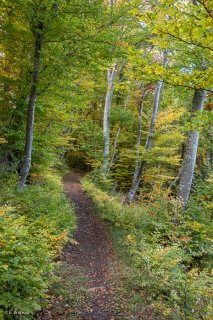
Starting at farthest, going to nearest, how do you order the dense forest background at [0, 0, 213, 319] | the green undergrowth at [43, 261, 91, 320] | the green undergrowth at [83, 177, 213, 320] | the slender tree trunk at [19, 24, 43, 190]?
1. the slender tree trunk at [19, 24, 43, 190]
2. the green undergrowth at [83, 177, 213, 320]
3. the green undergrowth at [43, 261, 91, 320]
4. the dense forest background at [0, 0, 213, 319]

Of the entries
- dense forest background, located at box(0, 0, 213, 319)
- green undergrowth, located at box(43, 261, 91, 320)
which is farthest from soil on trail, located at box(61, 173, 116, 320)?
dense forest background, located at box(0, 0, 213, 319)

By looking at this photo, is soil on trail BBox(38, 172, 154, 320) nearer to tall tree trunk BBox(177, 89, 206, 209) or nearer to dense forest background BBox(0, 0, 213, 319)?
dense forest background BBox(0, 0, 213, 319)

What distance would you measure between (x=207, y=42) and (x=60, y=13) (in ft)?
14.6

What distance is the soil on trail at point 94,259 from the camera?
167 inches

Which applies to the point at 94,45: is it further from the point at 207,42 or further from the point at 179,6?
the point at 207,42

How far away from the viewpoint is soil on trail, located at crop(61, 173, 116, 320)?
4.25 meters

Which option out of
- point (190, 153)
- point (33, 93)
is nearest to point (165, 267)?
point (190, 153)

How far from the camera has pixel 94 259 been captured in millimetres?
6641

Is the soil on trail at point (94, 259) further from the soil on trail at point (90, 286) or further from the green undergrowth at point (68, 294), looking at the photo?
the green undergrowth at point (68, 294)

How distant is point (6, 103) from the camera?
823 centimetres

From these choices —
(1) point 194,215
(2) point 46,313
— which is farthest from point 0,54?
(1) point 194,215

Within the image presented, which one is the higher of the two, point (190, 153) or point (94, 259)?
point (190, 153)

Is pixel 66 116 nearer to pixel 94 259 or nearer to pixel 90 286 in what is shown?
pixel 94 259

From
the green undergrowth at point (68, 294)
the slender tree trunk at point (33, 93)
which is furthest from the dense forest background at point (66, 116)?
the green undergrowth at point (68, 294)
